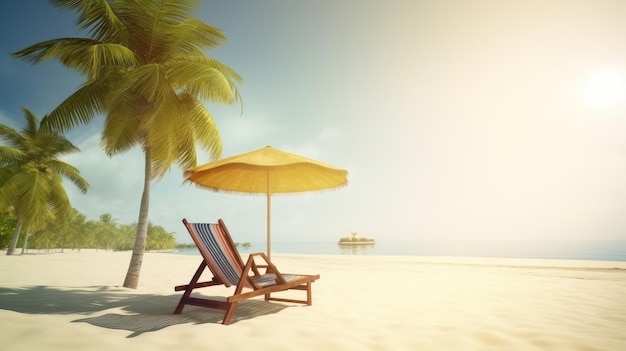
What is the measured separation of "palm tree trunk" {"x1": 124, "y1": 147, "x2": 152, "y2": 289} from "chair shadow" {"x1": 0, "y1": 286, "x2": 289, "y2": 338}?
2.76 feet

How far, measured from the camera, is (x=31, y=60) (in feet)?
19.9

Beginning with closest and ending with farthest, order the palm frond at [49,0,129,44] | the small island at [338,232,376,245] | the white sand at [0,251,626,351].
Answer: the white sand at [0,251,626,351] < the palm frond at [49,0,129,44] < the small island at [338,232,376,245]

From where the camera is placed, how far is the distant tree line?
36594 millimetres

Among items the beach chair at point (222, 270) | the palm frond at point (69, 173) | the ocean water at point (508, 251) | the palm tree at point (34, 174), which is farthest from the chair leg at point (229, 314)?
the ocean water at point (508, 251)

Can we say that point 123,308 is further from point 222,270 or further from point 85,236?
point 85,236

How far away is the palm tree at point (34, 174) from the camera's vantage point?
51.7 ft

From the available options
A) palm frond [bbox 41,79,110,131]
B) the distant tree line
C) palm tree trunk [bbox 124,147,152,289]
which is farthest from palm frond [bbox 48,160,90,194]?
palm tree trunk [bbox 124,147,152,289]

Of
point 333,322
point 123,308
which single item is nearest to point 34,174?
point 123,308

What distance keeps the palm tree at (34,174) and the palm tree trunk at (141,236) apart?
1325 cm

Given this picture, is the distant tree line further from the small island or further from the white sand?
the small island

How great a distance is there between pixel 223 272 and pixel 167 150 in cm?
391

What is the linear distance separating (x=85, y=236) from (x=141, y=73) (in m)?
57.0

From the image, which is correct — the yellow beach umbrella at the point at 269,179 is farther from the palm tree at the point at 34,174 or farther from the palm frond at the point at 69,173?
the palm frond at the point at 69,173

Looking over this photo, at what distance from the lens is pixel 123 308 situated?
3986mm
